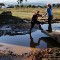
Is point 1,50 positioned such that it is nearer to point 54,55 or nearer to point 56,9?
point 54,55

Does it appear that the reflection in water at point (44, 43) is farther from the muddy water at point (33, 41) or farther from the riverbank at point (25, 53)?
the riverbank at point (25, 53)

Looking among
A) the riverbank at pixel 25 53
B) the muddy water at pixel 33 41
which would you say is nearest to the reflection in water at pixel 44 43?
the muddy water at pixel 33 41

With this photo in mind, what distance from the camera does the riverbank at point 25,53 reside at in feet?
35.2

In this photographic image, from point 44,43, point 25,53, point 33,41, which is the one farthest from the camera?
point 33,41

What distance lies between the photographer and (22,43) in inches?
590

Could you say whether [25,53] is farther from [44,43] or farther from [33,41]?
[33,41]

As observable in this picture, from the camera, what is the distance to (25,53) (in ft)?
40.4

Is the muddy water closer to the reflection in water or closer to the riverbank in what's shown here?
the reflection in water

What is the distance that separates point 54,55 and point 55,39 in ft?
14.4

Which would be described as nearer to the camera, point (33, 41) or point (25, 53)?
point (25, 53)

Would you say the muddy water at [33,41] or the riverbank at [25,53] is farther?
the muddy water at [33,41]

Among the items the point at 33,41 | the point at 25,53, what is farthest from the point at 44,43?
the point at 25,53

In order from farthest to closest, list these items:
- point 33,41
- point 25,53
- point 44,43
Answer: point 33,41, point 44,43, point 25,53

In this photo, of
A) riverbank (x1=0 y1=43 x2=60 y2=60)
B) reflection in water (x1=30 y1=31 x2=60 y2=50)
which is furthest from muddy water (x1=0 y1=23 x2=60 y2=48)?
riverbank (x1=0 y1=43 x2=60 y2=60)
